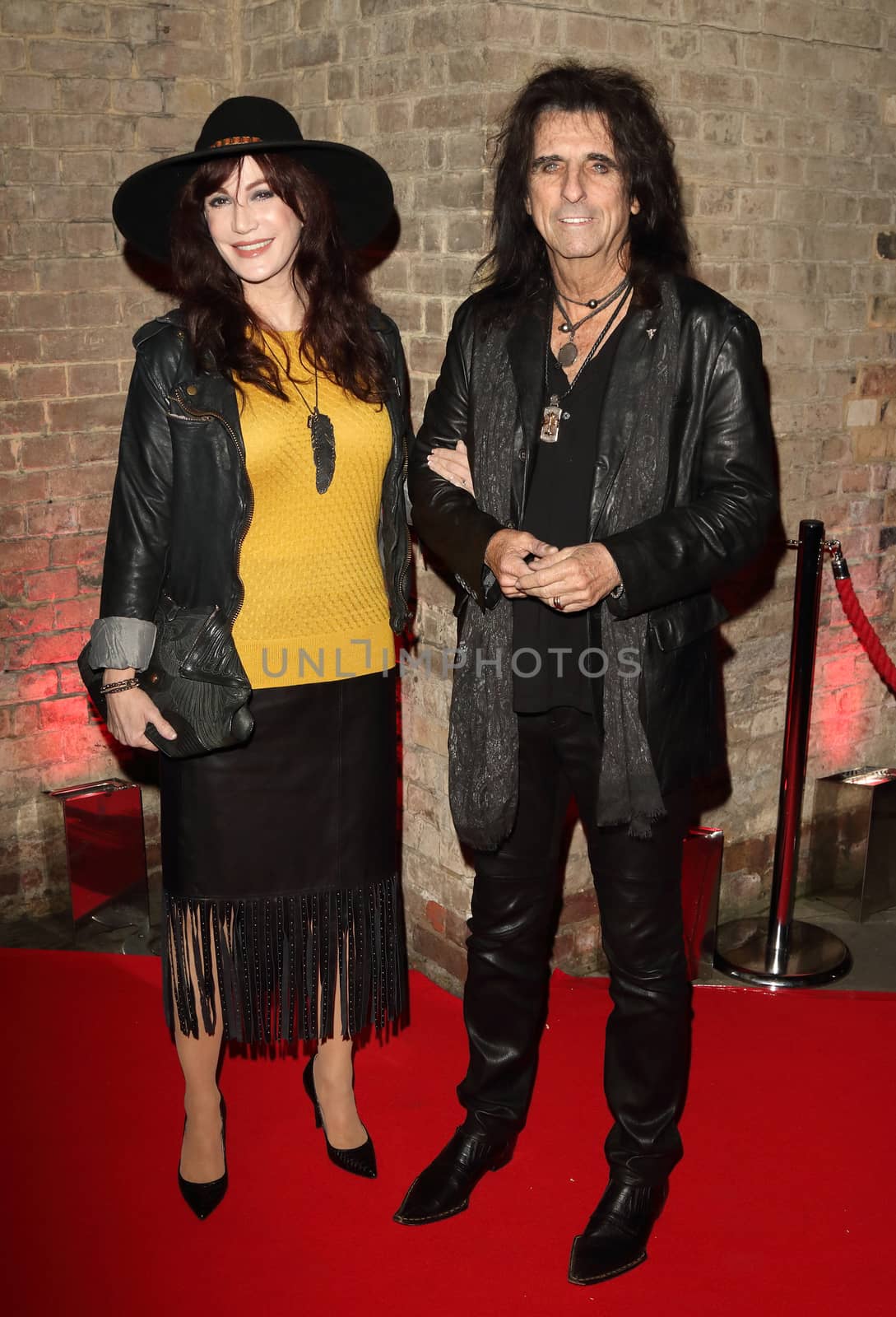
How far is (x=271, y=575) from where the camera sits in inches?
103

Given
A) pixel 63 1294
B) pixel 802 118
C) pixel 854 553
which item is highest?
pixel 802 118

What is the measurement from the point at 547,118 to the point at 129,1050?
2.46 metres

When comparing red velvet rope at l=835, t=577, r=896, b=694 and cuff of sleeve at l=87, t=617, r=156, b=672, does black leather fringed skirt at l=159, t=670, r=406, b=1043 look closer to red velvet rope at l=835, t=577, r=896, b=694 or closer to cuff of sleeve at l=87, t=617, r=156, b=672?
cuff of sleeve at l=87, t=617, r=156, b=672

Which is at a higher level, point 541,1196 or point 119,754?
point 119,754

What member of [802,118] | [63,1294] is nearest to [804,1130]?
[63,1294]

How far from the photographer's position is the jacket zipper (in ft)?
8.28

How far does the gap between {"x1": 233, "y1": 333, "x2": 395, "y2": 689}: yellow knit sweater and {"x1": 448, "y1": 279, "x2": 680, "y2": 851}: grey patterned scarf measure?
0.22m

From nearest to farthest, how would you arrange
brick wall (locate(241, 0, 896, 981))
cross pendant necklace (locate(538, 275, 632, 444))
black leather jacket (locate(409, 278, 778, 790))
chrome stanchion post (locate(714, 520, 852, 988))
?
black leather jacket (locate(409, 278, 778, 790)) < cross pendant necklace (locate(538, 275, 632, 444)) < brick wall (locate(241, 0, 896, 981)) < chrome stanchion post (locate(714, 520, 852, 988))

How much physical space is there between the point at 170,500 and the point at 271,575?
241 millimetres

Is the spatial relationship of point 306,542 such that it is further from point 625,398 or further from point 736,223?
point 736,223

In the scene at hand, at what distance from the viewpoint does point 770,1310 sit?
8.48 ft

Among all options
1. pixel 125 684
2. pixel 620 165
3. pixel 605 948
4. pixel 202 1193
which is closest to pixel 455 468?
pixel 620 165

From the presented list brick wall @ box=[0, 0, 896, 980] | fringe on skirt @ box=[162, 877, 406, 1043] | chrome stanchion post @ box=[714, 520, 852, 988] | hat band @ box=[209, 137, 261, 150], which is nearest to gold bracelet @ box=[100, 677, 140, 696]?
fringe on skirt @ box=[162, 877, 406, 1043]

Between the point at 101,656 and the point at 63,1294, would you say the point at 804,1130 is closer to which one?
the point at 63,1294
